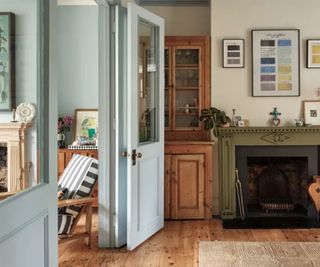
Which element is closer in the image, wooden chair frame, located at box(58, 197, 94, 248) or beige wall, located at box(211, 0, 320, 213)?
wooden chair frame, located at box(58, 197, 94, 248)

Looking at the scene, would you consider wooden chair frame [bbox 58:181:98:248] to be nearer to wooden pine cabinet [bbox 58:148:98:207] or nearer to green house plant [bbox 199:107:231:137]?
wooden pine cabinet [bbox 58:148:98:207]

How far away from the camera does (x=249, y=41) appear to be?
4.84m

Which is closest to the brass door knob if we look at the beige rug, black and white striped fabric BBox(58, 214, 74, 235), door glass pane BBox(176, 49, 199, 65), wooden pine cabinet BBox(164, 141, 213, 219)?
black and white striped fabric BBox(58, 214, 74, 235)

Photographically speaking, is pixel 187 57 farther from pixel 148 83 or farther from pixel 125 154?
pixel 125 154

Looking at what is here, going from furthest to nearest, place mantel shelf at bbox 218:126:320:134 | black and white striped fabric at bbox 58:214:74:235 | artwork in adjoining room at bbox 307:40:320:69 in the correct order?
1. artwork in adjoining room at bbox 307:40:320:69
2. mantel shelf at bbox 218:126:320:134
3. black and white striped fabric at bbox 58:214:74:235

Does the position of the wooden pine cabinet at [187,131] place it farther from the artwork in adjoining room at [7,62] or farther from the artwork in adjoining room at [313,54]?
the artwork in adjoining room at [7,62]

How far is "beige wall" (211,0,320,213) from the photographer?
480 centimetres

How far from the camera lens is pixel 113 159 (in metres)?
3.76

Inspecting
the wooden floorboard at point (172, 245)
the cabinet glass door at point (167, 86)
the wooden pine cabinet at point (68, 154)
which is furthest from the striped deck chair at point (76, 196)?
the cabinet glass door at point (167, 86)

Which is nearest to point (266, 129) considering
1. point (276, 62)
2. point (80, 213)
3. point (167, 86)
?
point (276, 62)

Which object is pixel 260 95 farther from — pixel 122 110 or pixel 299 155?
pixel 122 110

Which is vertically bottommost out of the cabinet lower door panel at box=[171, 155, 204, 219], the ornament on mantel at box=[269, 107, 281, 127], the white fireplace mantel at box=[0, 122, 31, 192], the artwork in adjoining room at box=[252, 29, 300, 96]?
the cabinet lower door panel at box=[171, 155, 204, 219]

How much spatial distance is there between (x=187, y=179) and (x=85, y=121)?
1.68 m

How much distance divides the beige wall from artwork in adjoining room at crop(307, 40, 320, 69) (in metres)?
0.05
